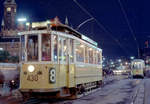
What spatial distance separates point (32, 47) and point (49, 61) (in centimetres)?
108

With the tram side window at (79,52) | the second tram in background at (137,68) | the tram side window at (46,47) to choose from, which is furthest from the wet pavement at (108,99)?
the second tram in background at (137,68)

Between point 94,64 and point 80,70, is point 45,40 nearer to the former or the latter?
point 80,70

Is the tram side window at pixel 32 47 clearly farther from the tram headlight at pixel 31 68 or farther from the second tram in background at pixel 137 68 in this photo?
the second tram in background at pixel 137 68

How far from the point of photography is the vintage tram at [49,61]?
37.2 feet

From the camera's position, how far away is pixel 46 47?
38.6 ft

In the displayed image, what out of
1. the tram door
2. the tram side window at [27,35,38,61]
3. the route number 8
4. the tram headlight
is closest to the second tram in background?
the tram door

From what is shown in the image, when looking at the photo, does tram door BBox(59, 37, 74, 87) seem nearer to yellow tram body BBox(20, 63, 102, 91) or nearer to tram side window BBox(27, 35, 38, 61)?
yellow tram body BBox(20, 63, 102, 91)

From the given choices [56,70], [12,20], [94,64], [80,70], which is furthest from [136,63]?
[12,20]

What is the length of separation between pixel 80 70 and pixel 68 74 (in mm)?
Answer: 1560

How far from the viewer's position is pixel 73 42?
13.2 m

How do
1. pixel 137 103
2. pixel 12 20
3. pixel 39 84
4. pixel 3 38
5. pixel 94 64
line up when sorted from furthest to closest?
1. pixel 12 20
2. pixel 3 38
3. pixel 94 64
4. pixel 137 103
5. pixel 39 84

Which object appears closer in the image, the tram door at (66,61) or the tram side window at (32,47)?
the tram side window at (32,47)

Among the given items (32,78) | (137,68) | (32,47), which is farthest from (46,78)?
(137,68)

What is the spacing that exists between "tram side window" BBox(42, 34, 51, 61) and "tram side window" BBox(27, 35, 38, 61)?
1.09 ft
